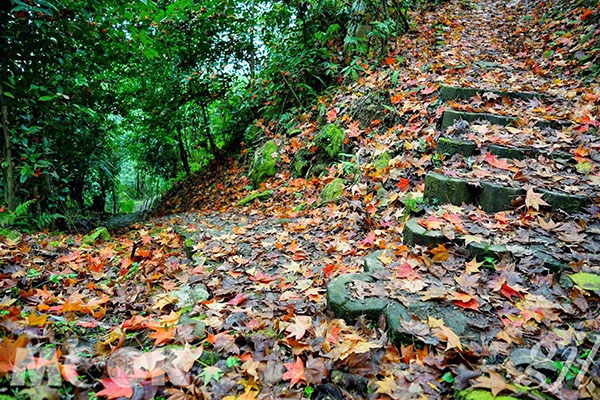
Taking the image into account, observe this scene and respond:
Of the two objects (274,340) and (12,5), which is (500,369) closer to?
(274,340)

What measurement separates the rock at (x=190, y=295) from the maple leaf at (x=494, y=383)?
5.59 ft

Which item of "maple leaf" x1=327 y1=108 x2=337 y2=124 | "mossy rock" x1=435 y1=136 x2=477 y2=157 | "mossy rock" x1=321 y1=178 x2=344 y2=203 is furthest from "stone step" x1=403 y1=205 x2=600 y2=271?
"maple leaf" x1=327 y1=108 x2=337 y2=124

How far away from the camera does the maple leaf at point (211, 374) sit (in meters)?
1.52

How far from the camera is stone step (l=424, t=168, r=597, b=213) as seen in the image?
257cm

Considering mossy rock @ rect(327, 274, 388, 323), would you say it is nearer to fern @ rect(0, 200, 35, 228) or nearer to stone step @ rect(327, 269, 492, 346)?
stone step @ rect(327, 269, 492, 346)

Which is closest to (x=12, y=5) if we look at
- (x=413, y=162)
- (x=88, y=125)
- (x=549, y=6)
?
(x=88, y=125)

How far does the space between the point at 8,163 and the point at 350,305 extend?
436 cm

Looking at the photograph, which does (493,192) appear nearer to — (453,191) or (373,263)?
(453,191)

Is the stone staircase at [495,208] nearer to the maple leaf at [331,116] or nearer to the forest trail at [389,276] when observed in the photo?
the forest trail at [389,276]

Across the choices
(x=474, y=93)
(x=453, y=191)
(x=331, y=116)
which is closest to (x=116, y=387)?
(x=453, y=191)

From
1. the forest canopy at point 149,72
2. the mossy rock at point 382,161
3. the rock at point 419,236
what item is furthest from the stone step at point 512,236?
the forest canopy at point 149,72

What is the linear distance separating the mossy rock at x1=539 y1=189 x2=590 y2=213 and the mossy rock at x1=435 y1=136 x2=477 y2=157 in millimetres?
849

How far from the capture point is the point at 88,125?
21.3 feet

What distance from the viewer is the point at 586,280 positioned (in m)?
1.94
